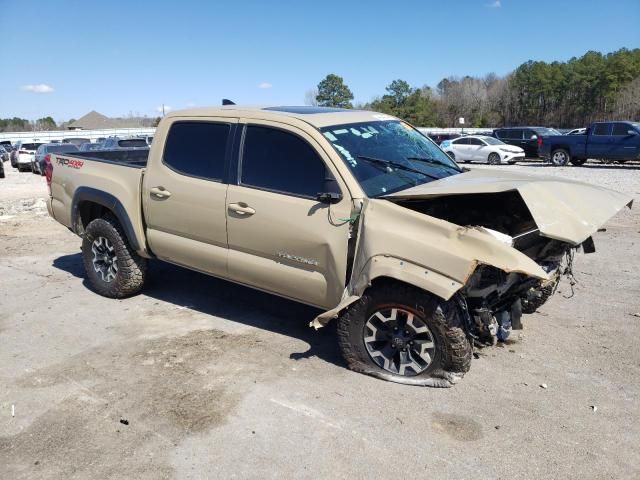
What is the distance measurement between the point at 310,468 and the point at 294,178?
2171mm

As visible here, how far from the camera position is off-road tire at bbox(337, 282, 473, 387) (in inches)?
147

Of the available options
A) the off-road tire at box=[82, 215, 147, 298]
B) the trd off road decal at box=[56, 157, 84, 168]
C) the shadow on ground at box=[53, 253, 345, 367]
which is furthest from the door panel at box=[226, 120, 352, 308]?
the trd off road decal at box=[56, 157, 84, 168]

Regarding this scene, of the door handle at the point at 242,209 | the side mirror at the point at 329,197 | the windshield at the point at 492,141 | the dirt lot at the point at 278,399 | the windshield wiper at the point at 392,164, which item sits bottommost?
the dirt lot at the point at 278,399

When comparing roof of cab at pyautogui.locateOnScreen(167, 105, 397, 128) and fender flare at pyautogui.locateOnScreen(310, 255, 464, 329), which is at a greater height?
roof of cab at pyautogui.locateOnScreen(167, 105, 397, 128)

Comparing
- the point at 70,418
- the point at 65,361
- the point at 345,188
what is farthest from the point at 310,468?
the point at 65,361

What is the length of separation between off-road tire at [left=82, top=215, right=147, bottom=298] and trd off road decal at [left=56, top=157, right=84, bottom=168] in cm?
70

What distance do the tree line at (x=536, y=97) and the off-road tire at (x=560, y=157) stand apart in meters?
44.9

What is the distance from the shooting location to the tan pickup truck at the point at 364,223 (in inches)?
147

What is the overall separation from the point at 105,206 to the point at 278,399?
322cm

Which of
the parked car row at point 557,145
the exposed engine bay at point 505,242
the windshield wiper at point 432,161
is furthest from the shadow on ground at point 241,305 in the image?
the parked car row at point 557,145

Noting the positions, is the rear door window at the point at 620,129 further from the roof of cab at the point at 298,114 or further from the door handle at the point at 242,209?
the door handle at the point at 242,209

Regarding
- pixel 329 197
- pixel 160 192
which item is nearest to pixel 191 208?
A: pixel 160 192

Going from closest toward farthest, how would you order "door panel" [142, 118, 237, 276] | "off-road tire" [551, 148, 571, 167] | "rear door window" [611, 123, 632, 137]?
"door panel" [142, 118, 237, 276] → "rear door window" [611, 123, 632, 137] → "off-road tire" [551, 148, 571, 167]

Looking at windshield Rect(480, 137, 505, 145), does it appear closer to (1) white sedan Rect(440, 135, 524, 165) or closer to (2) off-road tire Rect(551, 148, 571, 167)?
(1) white sedan Rect(440, 135, 524, 165)
